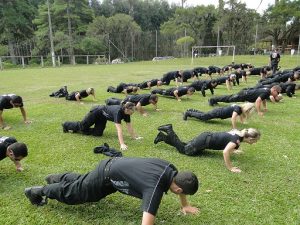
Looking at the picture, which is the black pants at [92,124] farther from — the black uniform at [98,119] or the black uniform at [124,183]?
the black uniform at [124,183]

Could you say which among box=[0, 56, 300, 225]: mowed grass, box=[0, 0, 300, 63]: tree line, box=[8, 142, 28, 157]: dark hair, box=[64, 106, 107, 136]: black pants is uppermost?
box=[0, 0, 300, 63]: tree line

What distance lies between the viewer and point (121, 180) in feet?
12.9

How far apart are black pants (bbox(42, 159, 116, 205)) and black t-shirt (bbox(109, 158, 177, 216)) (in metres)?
0.18

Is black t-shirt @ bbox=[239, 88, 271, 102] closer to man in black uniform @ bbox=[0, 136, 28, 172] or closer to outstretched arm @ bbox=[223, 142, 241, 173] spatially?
outstretched arm @ bbox=[223, 142, 241, 173]

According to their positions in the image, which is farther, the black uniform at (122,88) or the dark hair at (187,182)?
the black uniform at (122,88)

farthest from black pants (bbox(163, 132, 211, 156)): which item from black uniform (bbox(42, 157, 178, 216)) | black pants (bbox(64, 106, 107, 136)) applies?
black uniform (bbox(42, 157, 178, 216))

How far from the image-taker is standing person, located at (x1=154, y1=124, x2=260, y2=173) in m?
5.94

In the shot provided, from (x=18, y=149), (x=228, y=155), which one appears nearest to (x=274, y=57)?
(x=228, y=155)

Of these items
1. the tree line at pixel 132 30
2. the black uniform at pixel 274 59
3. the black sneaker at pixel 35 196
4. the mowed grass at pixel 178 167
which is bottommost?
the mowed grass at pixel 178 167

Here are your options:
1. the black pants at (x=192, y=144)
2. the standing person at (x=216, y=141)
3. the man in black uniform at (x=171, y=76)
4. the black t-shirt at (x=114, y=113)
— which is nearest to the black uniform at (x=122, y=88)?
the man in black uniform at (x=171, y=76)

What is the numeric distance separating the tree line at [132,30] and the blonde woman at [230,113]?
47.3m

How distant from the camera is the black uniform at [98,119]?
288 inches

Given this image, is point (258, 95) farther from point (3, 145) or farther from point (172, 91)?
point (3, 145)

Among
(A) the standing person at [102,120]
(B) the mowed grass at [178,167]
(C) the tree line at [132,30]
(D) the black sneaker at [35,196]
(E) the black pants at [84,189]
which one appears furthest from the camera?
(C) the tree line at [132,30]
